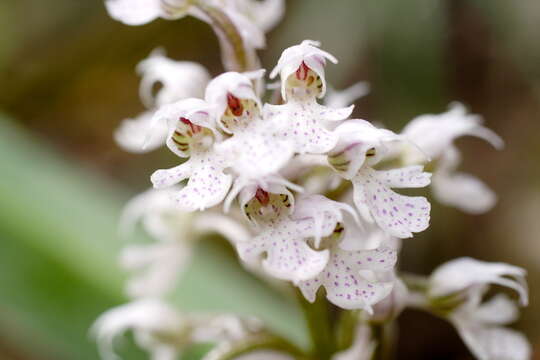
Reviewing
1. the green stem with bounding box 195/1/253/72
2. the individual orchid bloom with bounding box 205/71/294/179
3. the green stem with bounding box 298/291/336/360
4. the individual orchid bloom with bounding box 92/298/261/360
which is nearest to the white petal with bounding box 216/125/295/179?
the individual orchid bloom with bounding box 205/71/294/179

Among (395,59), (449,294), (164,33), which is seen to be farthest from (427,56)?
(164,33)

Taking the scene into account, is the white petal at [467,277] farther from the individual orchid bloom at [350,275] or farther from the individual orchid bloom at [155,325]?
the individual orchid bloom at [155,325]

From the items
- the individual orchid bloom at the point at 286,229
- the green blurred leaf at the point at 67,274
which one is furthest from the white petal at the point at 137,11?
the green blurred leaf at the point at 67,274

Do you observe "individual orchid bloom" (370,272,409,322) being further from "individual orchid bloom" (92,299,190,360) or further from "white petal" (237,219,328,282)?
"individual orchid bloom" (92,299,190,360)

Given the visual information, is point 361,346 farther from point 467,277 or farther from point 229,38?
point 229,38

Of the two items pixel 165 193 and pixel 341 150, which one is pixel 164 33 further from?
pixel 341 150

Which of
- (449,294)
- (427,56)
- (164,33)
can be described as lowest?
(449,294)

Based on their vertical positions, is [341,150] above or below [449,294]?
above

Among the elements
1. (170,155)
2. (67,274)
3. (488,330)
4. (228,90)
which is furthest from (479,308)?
(170,155)
